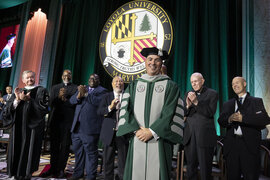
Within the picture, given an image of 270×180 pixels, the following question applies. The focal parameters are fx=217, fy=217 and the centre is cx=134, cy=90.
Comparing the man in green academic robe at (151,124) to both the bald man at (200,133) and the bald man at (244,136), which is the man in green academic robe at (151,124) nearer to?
the bald man at (200,133)

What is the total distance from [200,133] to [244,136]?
0.49 m

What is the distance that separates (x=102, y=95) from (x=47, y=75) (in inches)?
140

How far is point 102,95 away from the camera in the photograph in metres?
3.32

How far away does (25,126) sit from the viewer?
2934 mm

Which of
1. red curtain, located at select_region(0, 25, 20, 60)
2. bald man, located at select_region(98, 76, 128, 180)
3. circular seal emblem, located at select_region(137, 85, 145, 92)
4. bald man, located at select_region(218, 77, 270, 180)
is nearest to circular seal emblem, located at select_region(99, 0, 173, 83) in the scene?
bald man, located at select_region(98, 76, 128, 180)

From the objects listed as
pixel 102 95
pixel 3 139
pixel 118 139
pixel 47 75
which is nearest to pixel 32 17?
pixel 47 75

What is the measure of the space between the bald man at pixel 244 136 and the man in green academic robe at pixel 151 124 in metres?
1.06

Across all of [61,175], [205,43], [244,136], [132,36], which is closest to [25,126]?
[61,175]

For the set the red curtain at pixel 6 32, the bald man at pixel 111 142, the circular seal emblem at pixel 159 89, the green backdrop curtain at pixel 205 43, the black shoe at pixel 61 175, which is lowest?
the black shoe at pixel 61 175

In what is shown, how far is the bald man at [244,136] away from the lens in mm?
2430

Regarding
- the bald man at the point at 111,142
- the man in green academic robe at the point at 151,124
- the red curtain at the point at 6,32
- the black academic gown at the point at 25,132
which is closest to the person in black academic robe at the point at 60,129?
the black academic gown at the point at 25,132

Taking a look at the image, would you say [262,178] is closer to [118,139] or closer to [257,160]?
[257,160]

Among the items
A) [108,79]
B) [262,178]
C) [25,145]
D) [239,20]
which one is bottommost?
[262,178]

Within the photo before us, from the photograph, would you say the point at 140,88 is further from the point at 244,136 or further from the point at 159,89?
the point at 244,136
